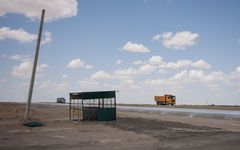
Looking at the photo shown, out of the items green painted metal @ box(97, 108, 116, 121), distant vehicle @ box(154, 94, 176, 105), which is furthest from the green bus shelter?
distant vehicle @ box(154, 94, 176, 105)

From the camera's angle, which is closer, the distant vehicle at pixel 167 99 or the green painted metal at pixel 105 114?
the green painted metal at pixel 105 114

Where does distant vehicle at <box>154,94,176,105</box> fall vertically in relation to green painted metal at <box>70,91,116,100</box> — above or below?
above

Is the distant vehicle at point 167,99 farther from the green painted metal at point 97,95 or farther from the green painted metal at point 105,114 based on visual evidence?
the green painted metal at point 97,95

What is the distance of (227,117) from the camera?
3700 cm

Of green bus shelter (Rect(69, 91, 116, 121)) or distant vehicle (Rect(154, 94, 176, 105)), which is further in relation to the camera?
distant vehicle (Rect(154, 94, 176, 105))

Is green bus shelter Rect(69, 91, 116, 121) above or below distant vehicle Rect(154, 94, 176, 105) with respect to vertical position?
below

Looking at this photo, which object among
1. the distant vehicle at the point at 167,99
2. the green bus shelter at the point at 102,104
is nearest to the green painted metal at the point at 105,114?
the green bus shelter at the point at 102,104

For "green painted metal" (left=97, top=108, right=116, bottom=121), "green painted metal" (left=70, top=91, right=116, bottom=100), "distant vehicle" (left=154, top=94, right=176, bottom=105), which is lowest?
"green painted metal" (left=97, top=108, right=116, bottom=121)

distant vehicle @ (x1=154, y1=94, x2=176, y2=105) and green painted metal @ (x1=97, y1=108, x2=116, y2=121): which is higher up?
distant vehicle @ (x1=154, y1=94, x2=176, y2=105)

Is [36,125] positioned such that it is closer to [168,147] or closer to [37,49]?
[37,49]

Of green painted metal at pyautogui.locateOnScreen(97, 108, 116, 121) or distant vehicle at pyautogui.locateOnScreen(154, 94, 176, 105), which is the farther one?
distant vehicle at pyautogui.locateOnScreen(154, 94, 176, 105)

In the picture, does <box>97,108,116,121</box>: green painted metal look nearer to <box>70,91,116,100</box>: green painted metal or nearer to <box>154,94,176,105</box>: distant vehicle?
<box>70,91,116,100</box>: green painted metal

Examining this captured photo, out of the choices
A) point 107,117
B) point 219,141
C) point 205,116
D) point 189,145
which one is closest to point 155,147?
point 189,145

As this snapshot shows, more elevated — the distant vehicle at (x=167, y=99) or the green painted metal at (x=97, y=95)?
the distant vehicle at (x=167, y=99)
